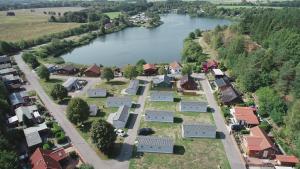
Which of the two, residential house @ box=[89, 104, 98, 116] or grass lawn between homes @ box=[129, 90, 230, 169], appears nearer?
grass lawn between homes @ box=[129, 90, 230, 169]

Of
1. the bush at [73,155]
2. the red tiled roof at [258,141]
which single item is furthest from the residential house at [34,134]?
the red tiled roof at [258,141]

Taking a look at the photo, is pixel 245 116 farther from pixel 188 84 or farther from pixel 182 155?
pixel 188 84

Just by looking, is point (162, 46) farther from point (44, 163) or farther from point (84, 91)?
point (44, 163)

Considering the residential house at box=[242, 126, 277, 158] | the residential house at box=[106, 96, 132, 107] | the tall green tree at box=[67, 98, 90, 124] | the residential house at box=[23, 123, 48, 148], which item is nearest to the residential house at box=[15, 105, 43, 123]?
the residential house at box=[23, 123, 48, 148]

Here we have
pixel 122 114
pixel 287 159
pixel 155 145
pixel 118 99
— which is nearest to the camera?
pixel 287 159

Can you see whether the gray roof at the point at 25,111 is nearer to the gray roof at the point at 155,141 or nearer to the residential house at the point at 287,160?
the gray roof at the point at 155,141

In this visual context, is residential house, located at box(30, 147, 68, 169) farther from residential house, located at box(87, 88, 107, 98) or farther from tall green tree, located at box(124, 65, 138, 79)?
tall green tree, located at box(124, 65, 138, 79)

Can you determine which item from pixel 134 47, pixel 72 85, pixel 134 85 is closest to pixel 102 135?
pixel 134 85
